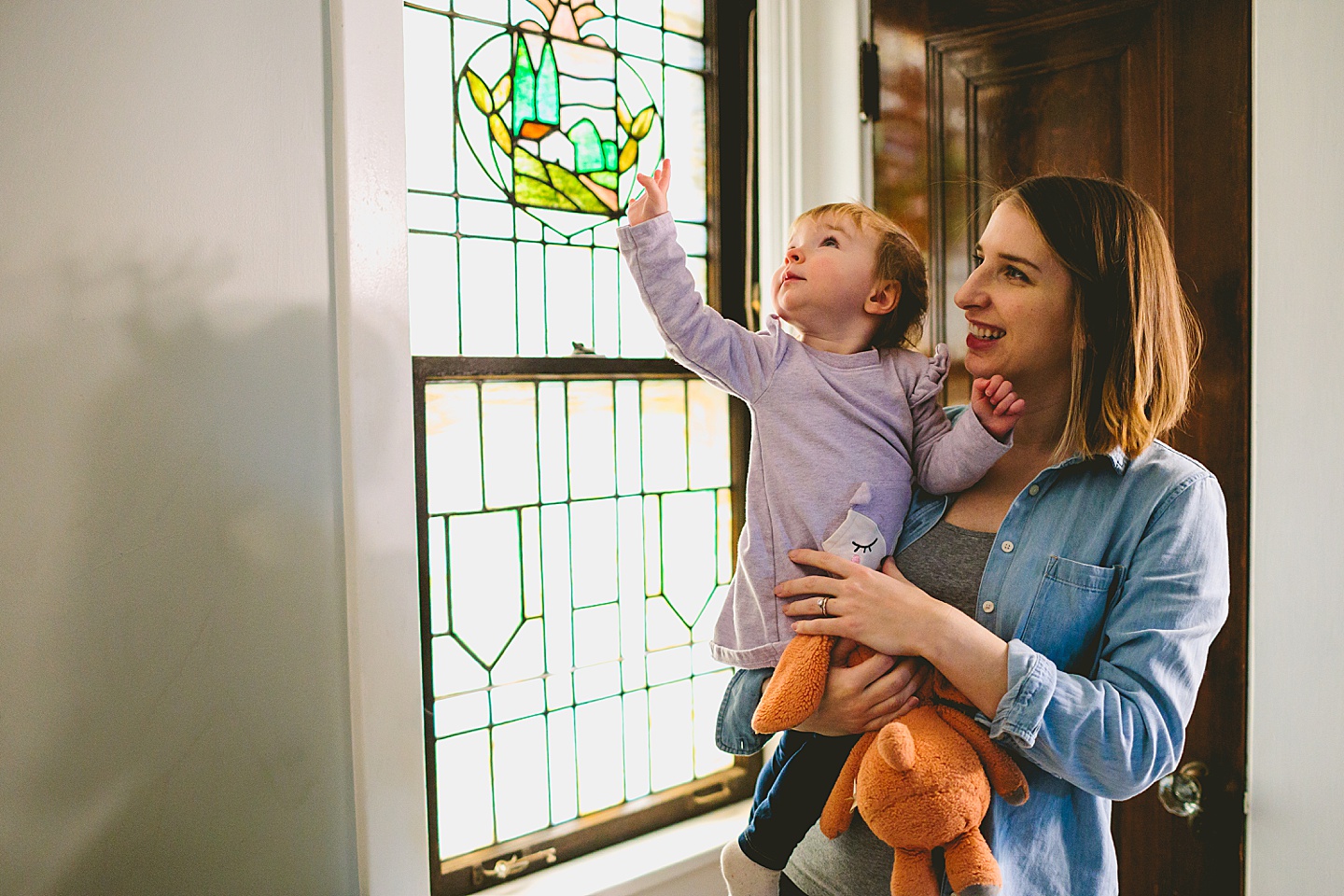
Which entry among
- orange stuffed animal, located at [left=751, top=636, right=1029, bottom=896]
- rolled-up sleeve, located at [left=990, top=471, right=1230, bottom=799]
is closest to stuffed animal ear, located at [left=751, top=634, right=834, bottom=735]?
orange stuffed animal, located at [left=751, top=636, right=1029, bottom=896]

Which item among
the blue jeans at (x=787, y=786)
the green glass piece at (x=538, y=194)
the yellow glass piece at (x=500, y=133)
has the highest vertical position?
the yellow glass piece at (x=500, y=133)

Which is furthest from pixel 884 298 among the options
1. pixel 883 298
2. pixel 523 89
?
pixel 523 89

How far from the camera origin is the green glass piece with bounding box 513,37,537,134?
1.63 metres

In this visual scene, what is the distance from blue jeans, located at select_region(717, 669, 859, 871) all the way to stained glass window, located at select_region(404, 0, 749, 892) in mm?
575

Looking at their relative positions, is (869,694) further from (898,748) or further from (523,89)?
(523,89)

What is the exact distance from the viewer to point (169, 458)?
3.91 ft

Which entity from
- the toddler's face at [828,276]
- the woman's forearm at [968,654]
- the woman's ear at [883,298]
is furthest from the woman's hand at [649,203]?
the woman's forearm at [968,654]

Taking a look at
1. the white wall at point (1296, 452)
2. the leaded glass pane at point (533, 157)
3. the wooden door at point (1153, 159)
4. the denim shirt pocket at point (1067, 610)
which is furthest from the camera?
the leaded glass pane at point (533, 157)

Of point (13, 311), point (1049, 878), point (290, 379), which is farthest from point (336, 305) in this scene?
point (1049, 878)

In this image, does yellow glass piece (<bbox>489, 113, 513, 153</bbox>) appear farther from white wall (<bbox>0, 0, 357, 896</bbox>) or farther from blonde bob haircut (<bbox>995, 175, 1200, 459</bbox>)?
blonde bob haircut (<bbox>995, 175, 1200, 459</bbox>)

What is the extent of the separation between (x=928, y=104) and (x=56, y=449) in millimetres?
1658

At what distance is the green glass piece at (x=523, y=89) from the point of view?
5.36 ft

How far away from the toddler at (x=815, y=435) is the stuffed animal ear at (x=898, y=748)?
0.24 meters

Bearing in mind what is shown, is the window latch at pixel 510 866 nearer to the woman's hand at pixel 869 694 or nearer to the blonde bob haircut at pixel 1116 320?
the woman's hand at pixel 869 694
